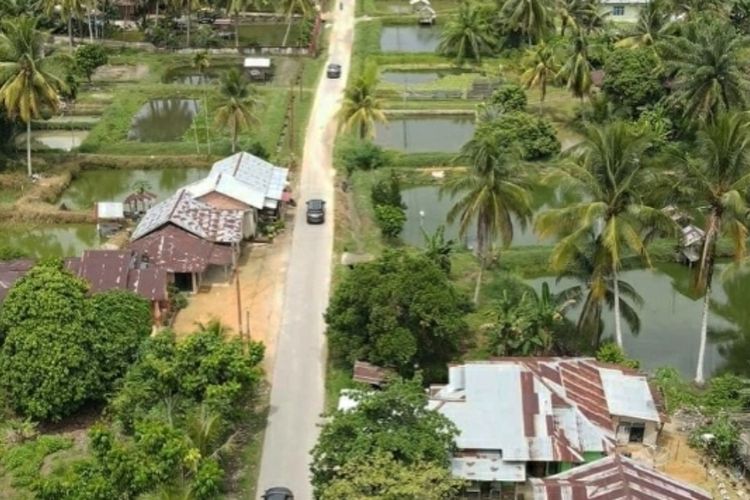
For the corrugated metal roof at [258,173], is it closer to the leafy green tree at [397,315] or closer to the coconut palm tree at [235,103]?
the coconut palm tree at [235,103]

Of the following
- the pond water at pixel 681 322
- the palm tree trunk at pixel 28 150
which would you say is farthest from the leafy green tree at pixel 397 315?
the palm tree trunk at pixel 28 150

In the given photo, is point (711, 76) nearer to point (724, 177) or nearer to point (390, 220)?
point (390, 220)

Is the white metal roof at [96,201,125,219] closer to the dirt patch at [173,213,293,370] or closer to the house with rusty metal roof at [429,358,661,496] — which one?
the dirt patch at [173,213,293,370]

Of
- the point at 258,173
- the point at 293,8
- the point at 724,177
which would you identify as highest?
the point at 293,8

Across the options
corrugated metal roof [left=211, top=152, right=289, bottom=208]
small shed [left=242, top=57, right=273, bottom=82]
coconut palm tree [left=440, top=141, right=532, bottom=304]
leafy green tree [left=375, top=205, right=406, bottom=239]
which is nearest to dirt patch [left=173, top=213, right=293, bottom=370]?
corrugated metal roof [left=211, top=152, right=289, bottom=208]

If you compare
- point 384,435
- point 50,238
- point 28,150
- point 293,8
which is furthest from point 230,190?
point 293,8
